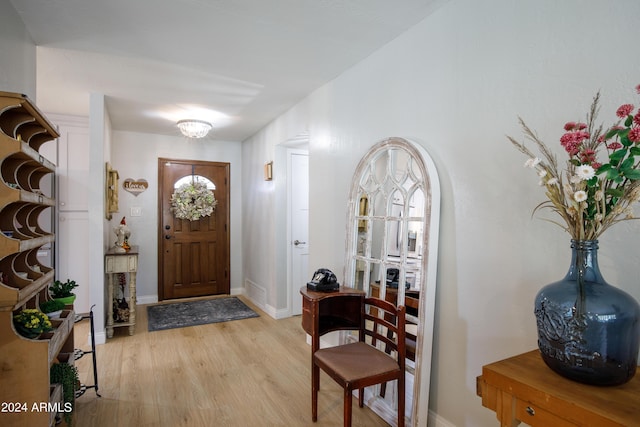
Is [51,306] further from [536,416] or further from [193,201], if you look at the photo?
[193,201]

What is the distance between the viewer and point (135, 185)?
16.4 ft

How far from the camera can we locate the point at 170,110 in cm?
398

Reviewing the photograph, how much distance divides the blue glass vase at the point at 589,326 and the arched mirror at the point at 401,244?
2.85 ft

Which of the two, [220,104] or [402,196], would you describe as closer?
[402,196]

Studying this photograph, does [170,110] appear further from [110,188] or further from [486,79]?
[486,79]

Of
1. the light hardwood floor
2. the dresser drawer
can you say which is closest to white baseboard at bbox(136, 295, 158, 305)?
the light hardwood floor

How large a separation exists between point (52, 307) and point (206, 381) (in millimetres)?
1271

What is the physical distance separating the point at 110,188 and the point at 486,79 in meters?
3.85

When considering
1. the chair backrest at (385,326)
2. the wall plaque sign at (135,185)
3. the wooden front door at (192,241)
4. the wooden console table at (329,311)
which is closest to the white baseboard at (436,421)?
the chair backrest at (385,326)

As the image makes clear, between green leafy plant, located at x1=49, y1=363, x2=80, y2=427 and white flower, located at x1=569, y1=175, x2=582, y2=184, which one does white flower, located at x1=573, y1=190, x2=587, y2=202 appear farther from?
green leafy plant, located at x1=49, y1=363, x2=80, y2=427

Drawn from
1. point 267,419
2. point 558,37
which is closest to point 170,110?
point 267,419

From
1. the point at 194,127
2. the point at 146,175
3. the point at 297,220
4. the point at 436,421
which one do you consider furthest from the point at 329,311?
the point at 146,175

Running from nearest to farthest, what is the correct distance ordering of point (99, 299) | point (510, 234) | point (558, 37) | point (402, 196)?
1. point (558, 37)
2. point (510, 234)
3. point (402, 196)
4. point (99, 299)

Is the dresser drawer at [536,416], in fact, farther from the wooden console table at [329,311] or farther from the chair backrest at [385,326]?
the wooden console table at [329,311]
